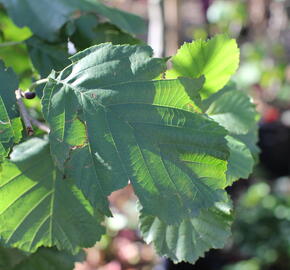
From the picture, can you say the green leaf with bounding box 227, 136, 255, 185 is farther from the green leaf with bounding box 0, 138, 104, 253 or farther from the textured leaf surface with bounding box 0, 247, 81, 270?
the textured leaf surface with bounding box 0, 247, 81, 270

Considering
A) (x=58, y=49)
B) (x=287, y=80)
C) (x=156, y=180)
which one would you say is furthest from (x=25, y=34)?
(x=287, y=80)

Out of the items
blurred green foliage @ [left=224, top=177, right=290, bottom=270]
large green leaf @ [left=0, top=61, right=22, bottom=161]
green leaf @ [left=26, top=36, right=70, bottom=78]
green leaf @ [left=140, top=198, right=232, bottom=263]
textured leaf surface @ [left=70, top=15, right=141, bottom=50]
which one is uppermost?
large green leaf @ [left=0, top=61, right=22, bottom=161]

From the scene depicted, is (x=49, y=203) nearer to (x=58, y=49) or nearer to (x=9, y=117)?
(x=9, y=117)

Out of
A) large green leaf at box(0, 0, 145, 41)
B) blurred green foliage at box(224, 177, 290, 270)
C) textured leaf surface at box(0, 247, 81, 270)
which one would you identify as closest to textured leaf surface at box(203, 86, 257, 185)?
large green leaf at box(0, 0, 145, 41)

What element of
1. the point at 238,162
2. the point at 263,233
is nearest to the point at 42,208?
the point at 238,162

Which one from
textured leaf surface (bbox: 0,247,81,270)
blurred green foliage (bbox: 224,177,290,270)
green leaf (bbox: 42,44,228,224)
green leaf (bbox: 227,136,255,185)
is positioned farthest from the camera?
blurred green foliage (bbox: 224,177,290,270)
